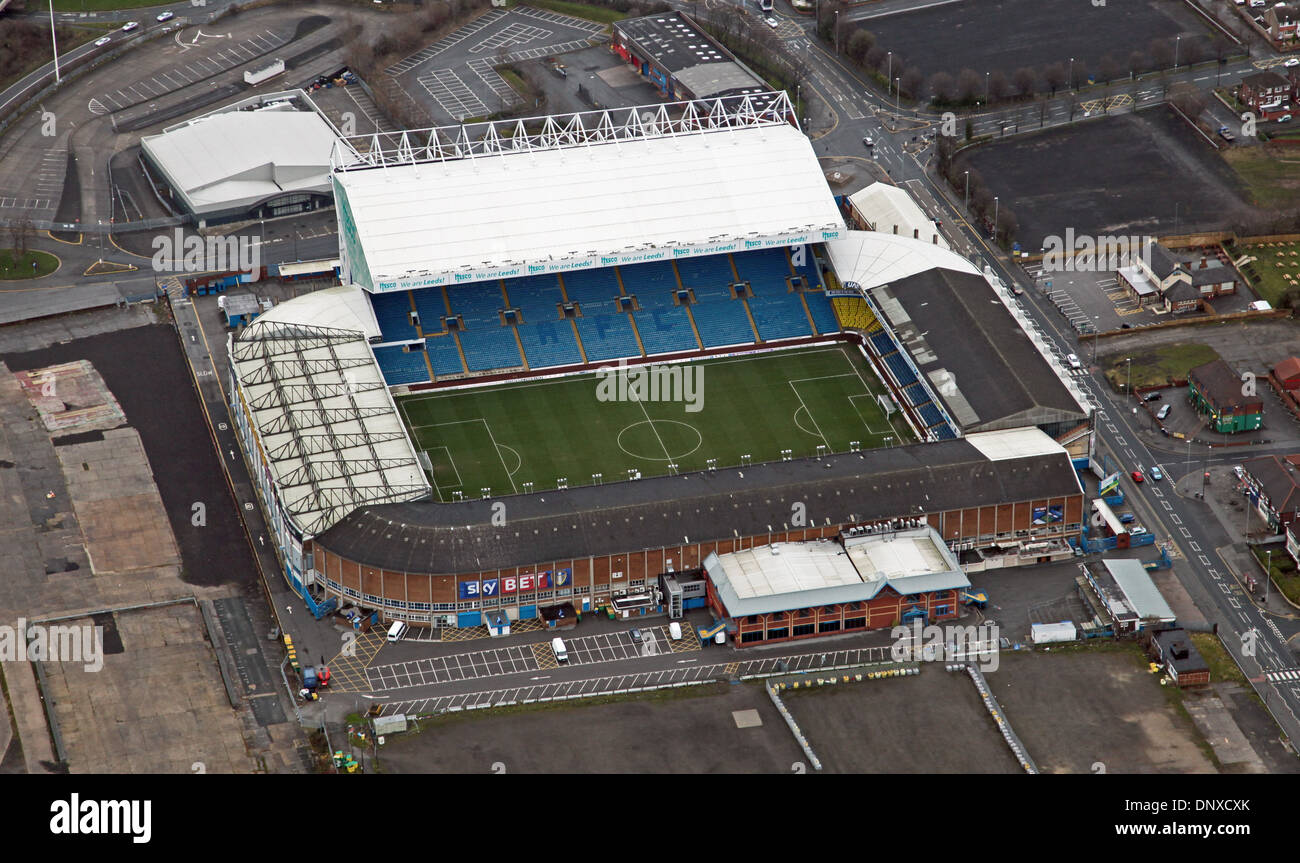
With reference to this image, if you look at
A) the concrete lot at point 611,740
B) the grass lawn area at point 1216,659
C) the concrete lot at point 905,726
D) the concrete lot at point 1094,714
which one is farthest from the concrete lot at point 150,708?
the grass lawn area at point 1216,659

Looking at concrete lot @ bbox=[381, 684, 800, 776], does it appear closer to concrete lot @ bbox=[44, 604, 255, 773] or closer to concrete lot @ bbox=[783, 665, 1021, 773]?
concrete lot @ bbox=[783, 665, 1021, 773]

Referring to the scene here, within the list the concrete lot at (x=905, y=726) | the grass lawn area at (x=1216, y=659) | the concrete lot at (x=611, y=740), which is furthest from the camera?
the grass lawn area at (x=1216, y=659)

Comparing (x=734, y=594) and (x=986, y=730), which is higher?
(x=734, y=594)

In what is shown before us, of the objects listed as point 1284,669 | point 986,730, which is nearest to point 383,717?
point 986,730

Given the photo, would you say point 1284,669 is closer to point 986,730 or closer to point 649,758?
point 986,730

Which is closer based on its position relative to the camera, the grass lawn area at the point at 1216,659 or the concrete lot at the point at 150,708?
the concrete lot at the point at 150,708

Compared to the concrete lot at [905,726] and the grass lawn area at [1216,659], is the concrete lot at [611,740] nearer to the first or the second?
the concrete lot at [905,726]
